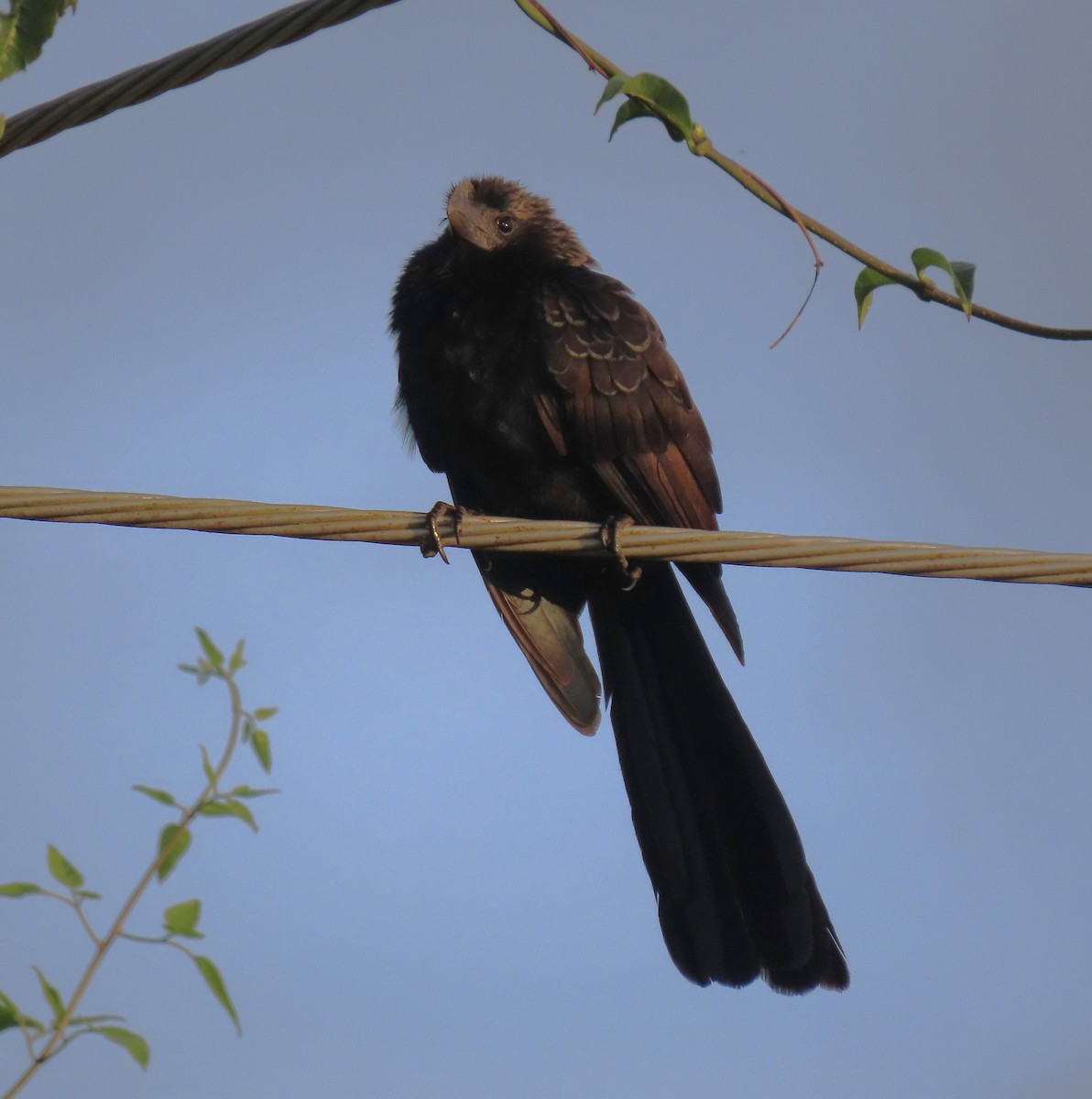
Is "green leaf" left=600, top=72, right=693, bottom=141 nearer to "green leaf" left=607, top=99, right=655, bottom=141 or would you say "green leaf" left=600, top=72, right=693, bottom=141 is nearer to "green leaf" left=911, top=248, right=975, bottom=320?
"green leaf" left=607, top=99, right=655, bottom=141

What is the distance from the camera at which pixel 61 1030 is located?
2.06 meters

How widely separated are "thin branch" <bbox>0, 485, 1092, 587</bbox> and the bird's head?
1938 millimetres

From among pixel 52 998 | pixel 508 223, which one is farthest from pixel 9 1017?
pixel 508 223

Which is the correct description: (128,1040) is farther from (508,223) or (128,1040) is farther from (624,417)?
(508,223)

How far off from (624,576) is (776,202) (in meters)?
1.66

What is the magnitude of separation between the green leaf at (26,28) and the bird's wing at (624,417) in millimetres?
2090

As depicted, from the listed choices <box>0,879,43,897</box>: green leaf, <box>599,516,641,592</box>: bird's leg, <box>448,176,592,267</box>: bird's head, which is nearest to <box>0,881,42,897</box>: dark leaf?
<box>0,879,43,897</box>: green leaf

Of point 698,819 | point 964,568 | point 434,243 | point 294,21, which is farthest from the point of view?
point 434,243

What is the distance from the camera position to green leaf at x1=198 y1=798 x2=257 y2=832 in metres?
2.36

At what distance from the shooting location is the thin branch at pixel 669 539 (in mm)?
2330

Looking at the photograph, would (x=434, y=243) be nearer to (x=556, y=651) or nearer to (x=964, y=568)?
(x=556, y=651)

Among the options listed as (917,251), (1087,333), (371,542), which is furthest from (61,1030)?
(1087,333)

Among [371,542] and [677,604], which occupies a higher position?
[677,604]

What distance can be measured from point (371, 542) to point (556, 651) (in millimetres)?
1624
